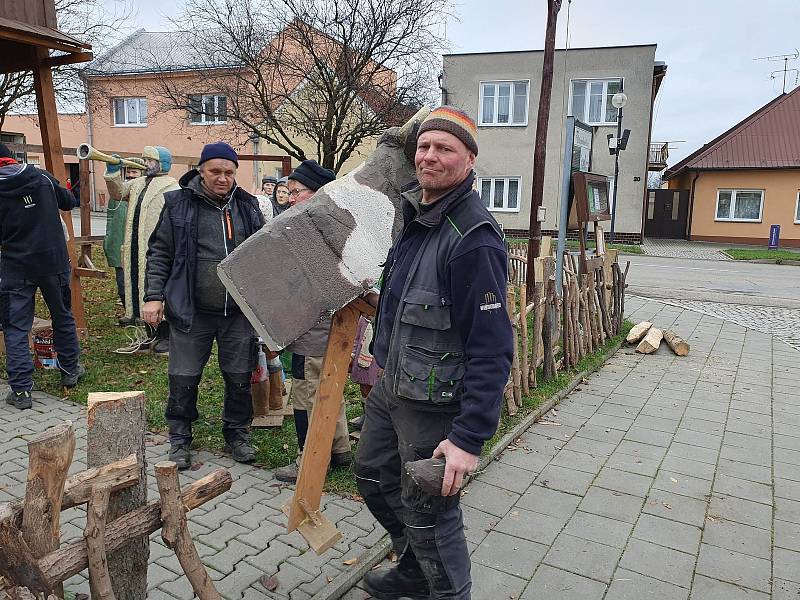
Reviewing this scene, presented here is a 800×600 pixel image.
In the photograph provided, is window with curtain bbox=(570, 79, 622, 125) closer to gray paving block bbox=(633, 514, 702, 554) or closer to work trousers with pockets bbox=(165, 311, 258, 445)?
gray paving block bbox=(633, 514, 702, 554)

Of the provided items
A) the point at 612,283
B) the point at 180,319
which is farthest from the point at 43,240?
the point at 612,283

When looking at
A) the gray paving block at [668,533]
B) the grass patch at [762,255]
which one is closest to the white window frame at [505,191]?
the grass patch at [762,255]

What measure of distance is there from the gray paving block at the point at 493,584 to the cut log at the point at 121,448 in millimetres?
1583

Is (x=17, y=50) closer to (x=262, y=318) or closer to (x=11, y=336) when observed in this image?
(x=11, y=336)

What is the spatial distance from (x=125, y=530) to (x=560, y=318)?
5.65m

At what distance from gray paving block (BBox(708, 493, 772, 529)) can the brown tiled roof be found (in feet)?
83.2

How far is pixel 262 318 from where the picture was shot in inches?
103

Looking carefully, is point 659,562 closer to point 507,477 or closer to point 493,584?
point 493,584

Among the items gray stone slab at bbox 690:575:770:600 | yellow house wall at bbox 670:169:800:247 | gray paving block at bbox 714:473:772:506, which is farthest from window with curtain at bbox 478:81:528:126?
gray stone slab at bbox 690:575:770:600

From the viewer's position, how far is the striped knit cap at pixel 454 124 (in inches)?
90.1

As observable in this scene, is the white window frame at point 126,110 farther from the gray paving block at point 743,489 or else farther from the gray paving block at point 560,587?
the gray paving block at point 560,587

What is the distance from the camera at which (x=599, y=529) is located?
3.61m

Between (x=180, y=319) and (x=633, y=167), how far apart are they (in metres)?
22.9

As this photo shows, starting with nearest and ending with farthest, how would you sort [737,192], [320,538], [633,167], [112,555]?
1. [112,555]
2. [320,538]
3. [633,167]
4. [737,192]
